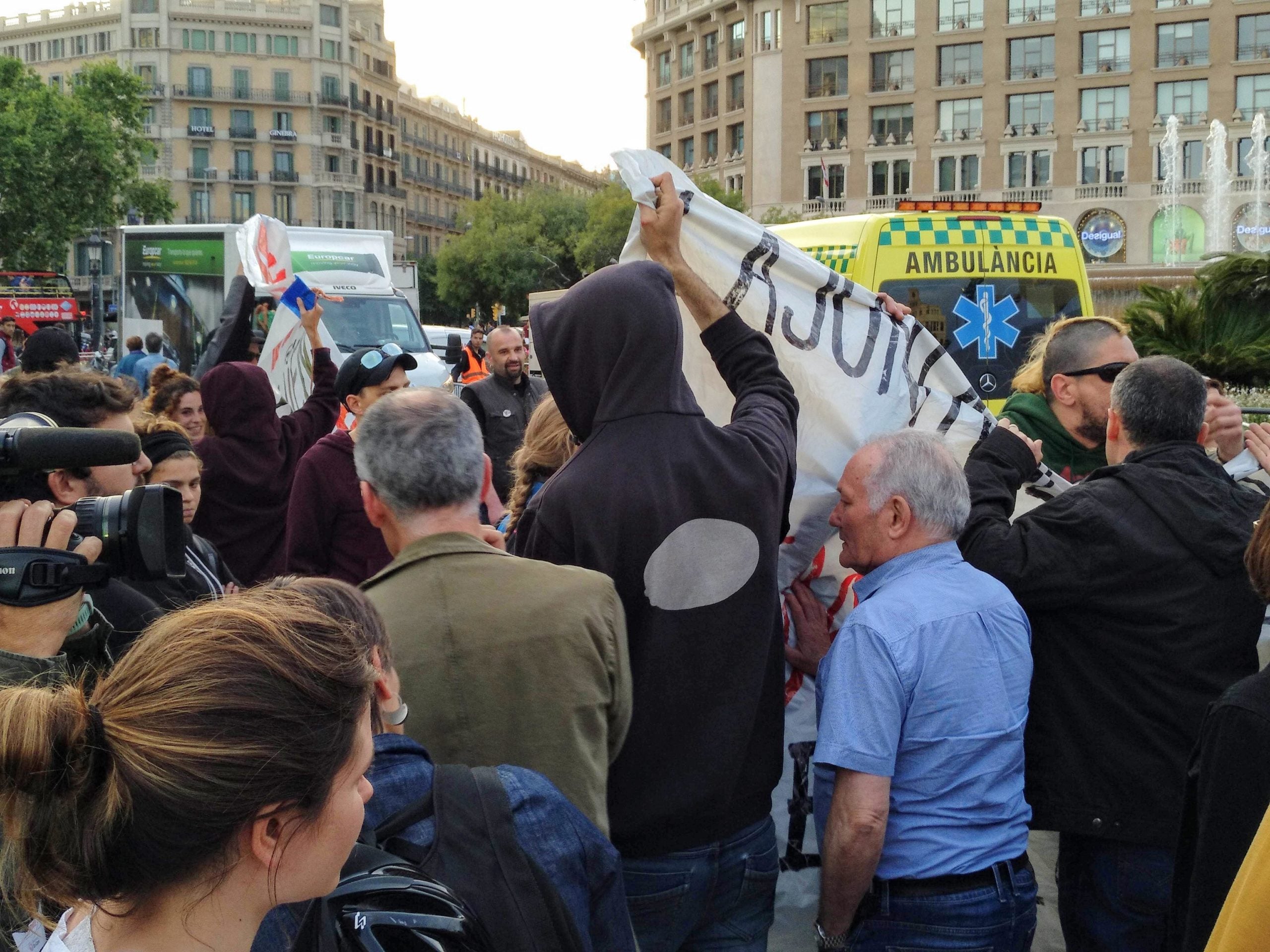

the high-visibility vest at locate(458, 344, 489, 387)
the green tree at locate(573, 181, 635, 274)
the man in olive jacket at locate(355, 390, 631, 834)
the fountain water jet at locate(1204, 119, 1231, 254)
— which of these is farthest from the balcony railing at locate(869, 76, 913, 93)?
the man in olive jacket at locate(355, 390, 631, 834)

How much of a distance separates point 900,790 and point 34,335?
5393 mm

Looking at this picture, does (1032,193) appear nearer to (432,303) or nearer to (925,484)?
(432,303)

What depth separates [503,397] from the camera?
7.41m

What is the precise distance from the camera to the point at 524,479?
409cm

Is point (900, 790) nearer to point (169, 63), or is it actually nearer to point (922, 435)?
point (922, 435)

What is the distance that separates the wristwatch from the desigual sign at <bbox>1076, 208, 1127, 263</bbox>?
204 ft

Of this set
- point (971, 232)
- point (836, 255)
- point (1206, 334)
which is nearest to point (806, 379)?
point (836, 255)

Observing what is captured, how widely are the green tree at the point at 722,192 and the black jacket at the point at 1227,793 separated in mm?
55355

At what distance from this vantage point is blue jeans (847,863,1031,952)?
260 cm

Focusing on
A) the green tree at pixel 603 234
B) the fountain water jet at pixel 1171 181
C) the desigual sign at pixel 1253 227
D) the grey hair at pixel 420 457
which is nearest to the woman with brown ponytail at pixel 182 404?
the grey hair at pixel 420 457

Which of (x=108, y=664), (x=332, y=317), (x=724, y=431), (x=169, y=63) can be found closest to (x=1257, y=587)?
(x=724, y=431)

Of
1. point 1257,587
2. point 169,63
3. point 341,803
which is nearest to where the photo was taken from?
point 341,803

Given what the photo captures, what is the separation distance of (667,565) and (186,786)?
1.31 metres

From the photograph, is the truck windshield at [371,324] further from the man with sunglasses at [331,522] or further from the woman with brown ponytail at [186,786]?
the woman with brown ponytail at [186,786]
